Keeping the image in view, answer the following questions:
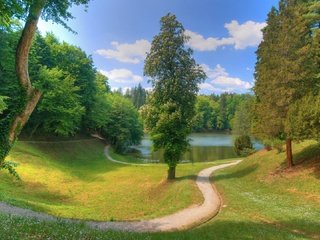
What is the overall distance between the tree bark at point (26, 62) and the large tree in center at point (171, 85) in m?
19.2

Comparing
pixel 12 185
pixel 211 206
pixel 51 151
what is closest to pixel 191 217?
pixel 211 206

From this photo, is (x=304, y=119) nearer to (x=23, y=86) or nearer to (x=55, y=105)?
(x=23, y=86)

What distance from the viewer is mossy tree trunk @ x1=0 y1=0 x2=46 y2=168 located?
935cm

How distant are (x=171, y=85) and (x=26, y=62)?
20044 millimetres

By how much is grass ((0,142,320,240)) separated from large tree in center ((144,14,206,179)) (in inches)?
227

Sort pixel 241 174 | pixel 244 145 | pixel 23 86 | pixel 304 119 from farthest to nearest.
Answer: pixel 244 145 < pixel 241 174 < pixel 304 119 < pixel 23 86

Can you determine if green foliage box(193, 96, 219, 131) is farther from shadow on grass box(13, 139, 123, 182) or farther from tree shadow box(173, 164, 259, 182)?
tree shadow box(173, 164, 259, 182)

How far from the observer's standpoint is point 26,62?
956cm

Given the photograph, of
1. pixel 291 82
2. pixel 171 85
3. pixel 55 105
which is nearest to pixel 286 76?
pixel 291 82

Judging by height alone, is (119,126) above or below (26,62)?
below

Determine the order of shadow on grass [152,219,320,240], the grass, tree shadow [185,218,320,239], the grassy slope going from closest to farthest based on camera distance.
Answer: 1. the grass
2. shadow on grass [152,219,320,240]
3. tree shadow [185,218,320,239]
4. the grassy slope

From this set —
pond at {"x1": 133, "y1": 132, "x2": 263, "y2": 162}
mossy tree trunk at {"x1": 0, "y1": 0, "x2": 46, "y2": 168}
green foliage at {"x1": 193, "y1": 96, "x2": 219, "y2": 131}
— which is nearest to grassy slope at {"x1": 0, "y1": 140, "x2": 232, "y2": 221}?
pond at {"x1": 133, "y1": 132, "x2": 263, "y2": 162}

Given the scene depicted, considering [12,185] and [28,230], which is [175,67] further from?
[28,230]

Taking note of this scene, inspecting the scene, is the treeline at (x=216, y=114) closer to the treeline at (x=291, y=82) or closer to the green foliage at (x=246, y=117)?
the green foliage at (x=246, y=117)
